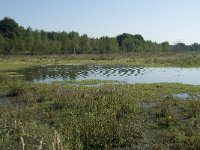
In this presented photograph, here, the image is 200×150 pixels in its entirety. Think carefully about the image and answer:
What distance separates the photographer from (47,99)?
21.1 m

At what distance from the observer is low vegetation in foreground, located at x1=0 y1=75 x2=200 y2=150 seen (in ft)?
36.4

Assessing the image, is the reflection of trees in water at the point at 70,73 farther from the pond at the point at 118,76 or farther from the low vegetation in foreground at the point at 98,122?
the low vegetation in foreground at the point at 98,122

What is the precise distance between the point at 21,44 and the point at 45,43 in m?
7.30

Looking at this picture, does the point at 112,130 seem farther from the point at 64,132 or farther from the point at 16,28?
the point at 16,28

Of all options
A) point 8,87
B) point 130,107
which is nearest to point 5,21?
point 8,87

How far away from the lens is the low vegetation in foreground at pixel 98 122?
36.4 ft

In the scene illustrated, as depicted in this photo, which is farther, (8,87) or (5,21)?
(5,21)

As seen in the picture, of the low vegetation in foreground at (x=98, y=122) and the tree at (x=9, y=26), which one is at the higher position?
the tree at (x=9, y=26)

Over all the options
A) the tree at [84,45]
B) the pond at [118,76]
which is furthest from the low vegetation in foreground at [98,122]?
the tree at [84,45]

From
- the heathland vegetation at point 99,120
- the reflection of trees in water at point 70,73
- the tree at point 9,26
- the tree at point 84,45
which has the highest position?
the tree at point 9,26

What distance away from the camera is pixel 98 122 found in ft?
41.9

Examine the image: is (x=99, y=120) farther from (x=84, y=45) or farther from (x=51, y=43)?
(x=84, y=45)

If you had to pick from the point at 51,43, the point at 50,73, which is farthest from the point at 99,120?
the point at 51,43

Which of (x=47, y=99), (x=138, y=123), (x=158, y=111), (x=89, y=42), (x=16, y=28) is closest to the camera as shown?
(x=138, y=123)
